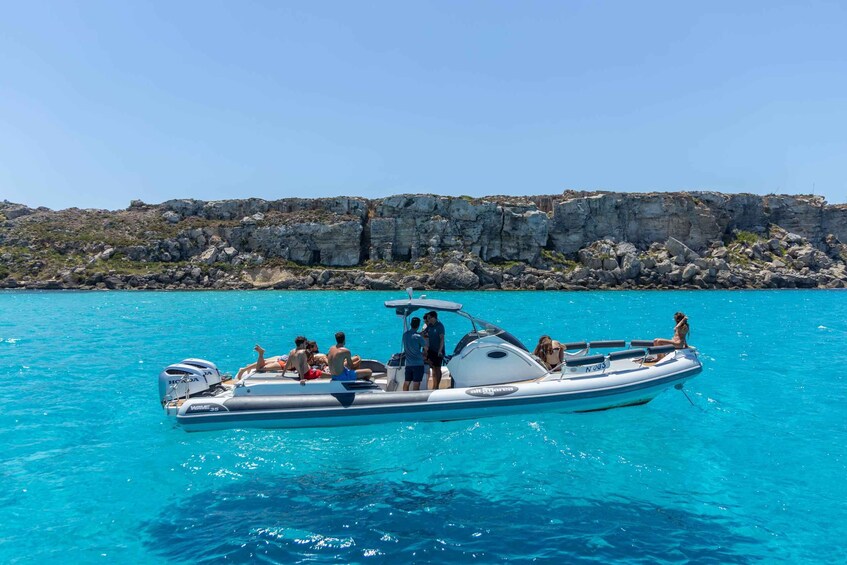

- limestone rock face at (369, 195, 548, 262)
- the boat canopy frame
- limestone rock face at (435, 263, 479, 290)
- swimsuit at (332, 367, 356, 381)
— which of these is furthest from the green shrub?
swimsuit at (332, 367, 356, 381)

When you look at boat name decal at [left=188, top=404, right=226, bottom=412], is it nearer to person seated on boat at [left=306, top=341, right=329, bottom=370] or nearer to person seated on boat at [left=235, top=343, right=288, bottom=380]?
person seated on boat at [left=235, top=343, right=288, bottom=380]

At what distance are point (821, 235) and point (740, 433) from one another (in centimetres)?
10230

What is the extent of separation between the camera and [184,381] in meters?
11.2

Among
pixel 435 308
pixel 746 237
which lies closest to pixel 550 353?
pixel 435 308

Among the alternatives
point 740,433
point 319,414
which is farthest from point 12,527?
point 740,433

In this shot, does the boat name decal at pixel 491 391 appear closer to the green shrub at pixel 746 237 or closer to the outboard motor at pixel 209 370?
the outboard motor at pixel 209 370

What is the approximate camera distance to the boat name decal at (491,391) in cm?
1085

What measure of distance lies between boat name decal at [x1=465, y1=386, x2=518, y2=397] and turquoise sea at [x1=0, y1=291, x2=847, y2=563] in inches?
45.2

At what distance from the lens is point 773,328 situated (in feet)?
106

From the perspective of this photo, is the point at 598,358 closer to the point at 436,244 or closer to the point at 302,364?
the point at 302,364

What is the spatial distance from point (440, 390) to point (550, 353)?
320 centimetres

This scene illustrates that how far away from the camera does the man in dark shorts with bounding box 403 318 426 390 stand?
1122 cm

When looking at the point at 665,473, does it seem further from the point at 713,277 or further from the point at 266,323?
the point at 713,277

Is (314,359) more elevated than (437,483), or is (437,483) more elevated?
(314,359)
